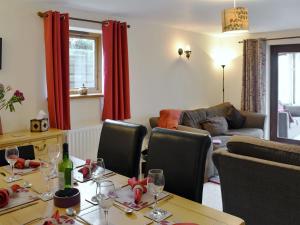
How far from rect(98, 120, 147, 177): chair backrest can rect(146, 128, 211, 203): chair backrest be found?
0.79 feet

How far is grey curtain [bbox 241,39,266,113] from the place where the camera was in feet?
18.4

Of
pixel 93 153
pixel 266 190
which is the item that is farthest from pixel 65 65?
pixel 266 190

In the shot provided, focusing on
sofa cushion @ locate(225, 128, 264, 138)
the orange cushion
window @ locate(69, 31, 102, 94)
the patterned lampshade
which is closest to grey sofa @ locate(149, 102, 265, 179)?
sofa cushion @ locate(225, 128, 264, 138)

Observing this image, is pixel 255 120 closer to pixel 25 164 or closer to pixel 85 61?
pixel 85 61

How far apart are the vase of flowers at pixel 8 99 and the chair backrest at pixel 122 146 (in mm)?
1205

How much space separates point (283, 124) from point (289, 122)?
0.39 ft

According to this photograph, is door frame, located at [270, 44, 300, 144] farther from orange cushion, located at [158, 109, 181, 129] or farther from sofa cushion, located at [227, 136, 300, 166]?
sofa cushion, located at [227, 136, 300, 166]

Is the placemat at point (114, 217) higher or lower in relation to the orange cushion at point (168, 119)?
lower

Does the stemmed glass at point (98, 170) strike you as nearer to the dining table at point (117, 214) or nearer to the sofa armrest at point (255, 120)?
the dining table at point (117, 214)

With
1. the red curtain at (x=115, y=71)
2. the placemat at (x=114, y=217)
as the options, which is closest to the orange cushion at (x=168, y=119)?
the red curtain at (x=115, y=71)

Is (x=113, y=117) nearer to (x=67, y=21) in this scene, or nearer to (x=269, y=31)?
(x=67, y=21)

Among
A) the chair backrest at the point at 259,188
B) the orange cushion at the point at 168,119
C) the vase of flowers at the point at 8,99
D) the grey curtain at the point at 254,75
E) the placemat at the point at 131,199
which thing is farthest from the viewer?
the grey curtain at the point at 254,75

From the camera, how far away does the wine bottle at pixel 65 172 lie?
1495mm

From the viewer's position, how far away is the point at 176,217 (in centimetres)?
126
